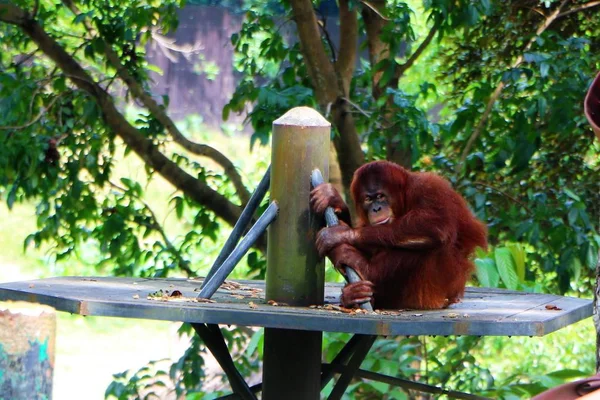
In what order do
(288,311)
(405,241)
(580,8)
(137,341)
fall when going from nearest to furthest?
(288,311) → (405,241) → (580,8) → (137,341)

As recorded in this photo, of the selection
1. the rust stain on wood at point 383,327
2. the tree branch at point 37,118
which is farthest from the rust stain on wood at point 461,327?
the tree branch at point 37,118

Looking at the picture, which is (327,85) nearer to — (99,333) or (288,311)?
(288,311)

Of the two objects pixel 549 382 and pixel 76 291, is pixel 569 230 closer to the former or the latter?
pixel 549 382

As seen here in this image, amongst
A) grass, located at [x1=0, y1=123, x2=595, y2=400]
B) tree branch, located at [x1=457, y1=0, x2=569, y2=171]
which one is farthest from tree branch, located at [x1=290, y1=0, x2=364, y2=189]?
grass, located at [x1=0, y1=123, x2=595, y2=400]

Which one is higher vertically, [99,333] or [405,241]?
[405,241]

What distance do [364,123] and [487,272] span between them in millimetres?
1627

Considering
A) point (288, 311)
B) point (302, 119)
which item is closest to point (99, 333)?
point (302, 119)

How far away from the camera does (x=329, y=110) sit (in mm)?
5141

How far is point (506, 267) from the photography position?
13.3 feet

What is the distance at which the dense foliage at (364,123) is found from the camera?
16.0 ft

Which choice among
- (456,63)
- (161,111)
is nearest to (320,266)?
(161,111)

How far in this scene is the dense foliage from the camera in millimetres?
4891

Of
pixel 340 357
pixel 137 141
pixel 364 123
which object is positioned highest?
pixel 364 123

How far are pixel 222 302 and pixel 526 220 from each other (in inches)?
108
